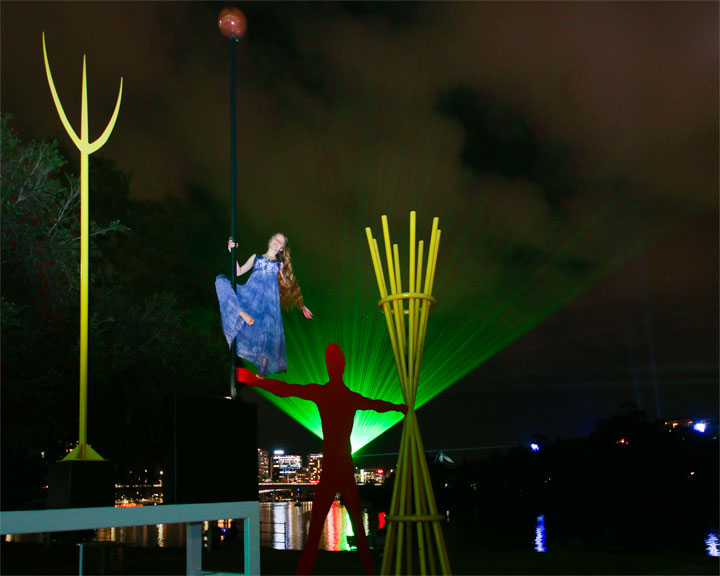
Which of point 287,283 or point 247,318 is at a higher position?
point 287,283

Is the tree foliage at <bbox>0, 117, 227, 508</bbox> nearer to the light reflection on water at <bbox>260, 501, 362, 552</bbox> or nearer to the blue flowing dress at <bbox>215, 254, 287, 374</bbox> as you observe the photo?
A: the blue flowing dress at <bbox>215, 254, 287, 374</bbox>

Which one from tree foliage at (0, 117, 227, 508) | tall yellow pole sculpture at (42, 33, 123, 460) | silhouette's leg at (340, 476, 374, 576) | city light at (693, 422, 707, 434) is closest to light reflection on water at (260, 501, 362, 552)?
tree foliage at (0, 117, 227, 508)

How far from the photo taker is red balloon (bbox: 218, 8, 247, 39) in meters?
5.60

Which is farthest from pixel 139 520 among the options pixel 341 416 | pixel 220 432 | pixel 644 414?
pixel 644 414

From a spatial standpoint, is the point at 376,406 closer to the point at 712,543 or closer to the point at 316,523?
the point at 316,523

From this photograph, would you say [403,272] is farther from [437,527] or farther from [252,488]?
[252,488]

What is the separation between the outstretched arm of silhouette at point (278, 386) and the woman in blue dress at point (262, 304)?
27 centimetres

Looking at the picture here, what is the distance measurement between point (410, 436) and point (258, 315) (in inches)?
60.4

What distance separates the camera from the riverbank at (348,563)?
7793 mm

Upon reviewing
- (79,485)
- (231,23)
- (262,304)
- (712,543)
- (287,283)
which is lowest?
(712,543)

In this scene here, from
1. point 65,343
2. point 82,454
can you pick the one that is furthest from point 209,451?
point 65,343

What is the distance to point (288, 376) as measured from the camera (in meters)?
6.18

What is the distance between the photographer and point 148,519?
3.20 meters

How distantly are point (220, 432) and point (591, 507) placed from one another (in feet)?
80.3
